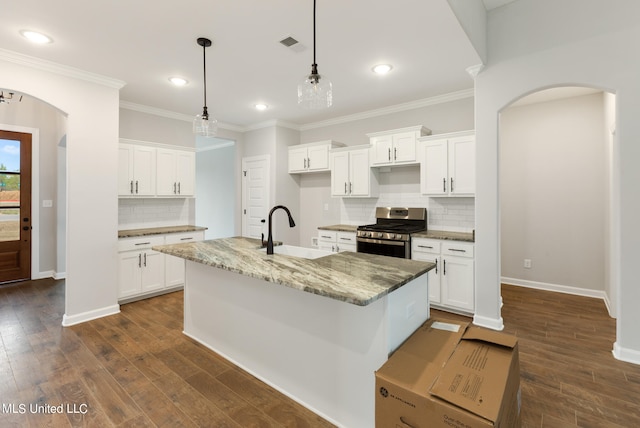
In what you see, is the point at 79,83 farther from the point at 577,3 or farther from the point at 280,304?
the point at 577,3

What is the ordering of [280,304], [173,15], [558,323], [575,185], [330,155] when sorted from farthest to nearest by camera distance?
[330,155] < [575,185] < [558,323] < [173,15] < [280,304]

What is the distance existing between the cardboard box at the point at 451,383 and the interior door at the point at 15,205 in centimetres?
629

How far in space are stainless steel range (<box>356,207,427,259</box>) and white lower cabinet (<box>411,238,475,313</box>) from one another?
0.15 m

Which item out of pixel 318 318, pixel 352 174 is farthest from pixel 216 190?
pixel 318 318

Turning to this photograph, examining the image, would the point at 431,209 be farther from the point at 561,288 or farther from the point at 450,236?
the point at 561,288

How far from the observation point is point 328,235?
4.90 m

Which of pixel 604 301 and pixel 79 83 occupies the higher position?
pixel 79 83

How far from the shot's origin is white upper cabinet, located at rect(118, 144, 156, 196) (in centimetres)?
430

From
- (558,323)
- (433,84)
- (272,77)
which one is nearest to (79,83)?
(272,77)

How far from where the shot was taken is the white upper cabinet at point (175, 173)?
4718mm

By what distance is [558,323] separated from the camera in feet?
11.2

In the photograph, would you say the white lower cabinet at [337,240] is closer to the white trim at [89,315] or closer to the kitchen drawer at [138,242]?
the kitchen drawer at [138,242]

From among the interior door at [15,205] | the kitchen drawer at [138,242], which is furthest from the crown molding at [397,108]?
the interior door at [15,205]

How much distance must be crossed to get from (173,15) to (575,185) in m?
5.34
